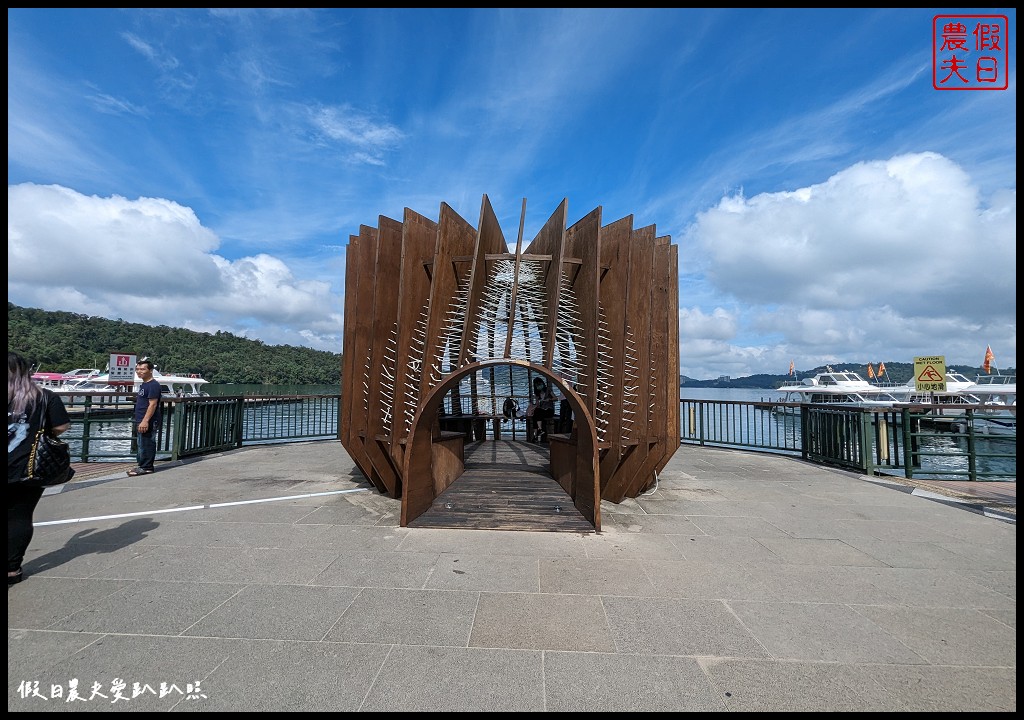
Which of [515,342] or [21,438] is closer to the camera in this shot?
[21,438]

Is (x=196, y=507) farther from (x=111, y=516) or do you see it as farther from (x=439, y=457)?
(x=439, y=457)

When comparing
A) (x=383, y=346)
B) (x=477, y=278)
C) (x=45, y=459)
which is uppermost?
(x=477, y=278)

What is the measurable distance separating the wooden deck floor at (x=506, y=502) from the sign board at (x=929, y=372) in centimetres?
713

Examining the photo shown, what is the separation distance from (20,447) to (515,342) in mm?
4389

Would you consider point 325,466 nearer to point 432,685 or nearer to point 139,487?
point 139,487

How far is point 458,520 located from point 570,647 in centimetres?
260

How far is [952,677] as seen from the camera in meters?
2.32

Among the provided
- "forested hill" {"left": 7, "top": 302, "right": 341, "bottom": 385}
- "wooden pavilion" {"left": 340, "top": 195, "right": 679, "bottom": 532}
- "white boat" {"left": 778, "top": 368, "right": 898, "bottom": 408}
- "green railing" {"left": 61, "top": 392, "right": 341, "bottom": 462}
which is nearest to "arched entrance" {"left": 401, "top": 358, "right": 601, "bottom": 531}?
"wooden pavilion" {"left": 340, "top": 195, "right": 679, "bottom": 532}

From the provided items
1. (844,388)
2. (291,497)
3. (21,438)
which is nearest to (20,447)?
(21,438)

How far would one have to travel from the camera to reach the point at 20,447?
317cm

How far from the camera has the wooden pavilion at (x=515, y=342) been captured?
5391mm

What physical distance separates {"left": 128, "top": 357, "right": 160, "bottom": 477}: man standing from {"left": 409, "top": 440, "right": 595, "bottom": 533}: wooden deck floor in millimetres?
4811

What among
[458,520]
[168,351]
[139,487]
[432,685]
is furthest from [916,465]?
[168,351]

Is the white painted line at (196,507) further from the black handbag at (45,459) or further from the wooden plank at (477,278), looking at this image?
the wooden plank at (477,278)
